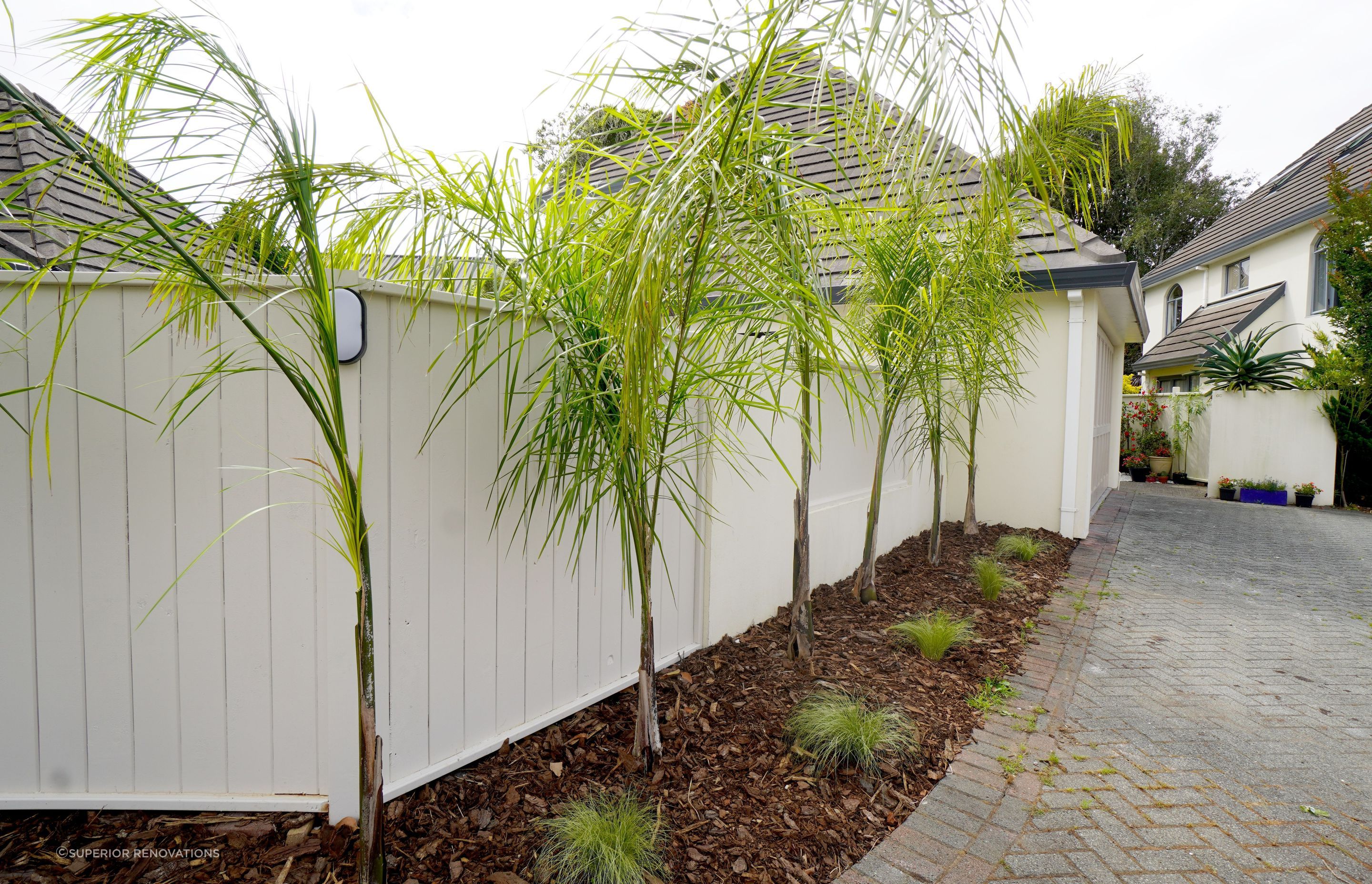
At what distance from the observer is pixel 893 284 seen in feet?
11.5

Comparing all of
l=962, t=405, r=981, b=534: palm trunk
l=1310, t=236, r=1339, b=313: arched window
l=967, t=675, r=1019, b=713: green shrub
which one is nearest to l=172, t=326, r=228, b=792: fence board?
l=967, t=675, r=1019, b=713: green shrub

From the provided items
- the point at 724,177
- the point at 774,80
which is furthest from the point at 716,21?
the point at 774,80

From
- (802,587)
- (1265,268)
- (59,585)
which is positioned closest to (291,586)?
(59,585)

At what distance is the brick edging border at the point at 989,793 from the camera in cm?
192

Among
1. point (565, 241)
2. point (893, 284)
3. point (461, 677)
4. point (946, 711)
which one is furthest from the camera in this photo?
point (893, 284)

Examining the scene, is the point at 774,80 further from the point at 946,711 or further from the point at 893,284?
the point at 946,711

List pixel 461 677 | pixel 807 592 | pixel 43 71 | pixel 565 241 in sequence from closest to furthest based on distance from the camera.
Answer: pixel 43 71, pixel 565 241, pixel 461 677, pixel 807 592

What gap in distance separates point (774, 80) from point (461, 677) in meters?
2.26

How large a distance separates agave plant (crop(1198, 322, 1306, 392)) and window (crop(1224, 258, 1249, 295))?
3323 millimetres

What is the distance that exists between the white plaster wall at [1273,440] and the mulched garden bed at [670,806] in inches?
417

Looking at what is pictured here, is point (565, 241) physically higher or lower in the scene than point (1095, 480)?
higher

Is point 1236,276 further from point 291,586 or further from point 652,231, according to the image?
point 291,586

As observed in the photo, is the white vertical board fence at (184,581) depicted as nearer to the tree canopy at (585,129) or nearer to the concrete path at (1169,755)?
the tree canopy at (585,129)

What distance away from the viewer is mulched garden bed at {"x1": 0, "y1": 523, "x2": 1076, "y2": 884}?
182cm
